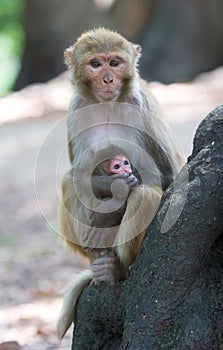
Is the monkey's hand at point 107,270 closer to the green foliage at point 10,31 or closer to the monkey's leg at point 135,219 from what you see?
the monkey's leg at point 135,219

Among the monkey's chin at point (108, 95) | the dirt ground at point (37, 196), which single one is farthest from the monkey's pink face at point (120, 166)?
the dirt ground at point (37, 196)

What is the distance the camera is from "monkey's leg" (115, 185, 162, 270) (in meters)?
4.71

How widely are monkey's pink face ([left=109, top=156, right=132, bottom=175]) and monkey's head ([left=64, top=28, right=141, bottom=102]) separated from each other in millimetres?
453

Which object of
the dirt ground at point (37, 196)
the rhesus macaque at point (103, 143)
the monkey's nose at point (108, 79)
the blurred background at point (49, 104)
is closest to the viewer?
the rhesus macaque at point (103, 143)

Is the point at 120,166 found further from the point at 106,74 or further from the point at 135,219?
the point at 106,74

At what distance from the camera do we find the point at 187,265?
403 cm

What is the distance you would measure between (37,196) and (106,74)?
5.43 meters

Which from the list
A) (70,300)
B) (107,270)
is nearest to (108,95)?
(107,270)

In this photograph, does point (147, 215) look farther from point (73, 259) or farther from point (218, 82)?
point (218, 82)

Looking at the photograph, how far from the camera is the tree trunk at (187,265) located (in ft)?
13.0

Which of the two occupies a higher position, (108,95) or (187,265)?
(108,95)

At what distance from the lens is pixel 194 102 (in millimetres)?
14711

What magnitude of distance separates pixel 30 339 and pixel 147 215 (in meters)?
1.87

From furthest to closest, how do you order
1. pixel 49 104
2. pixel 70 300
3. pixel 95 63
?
pixel 49 104
pixel 95 63
pixel 70 300
